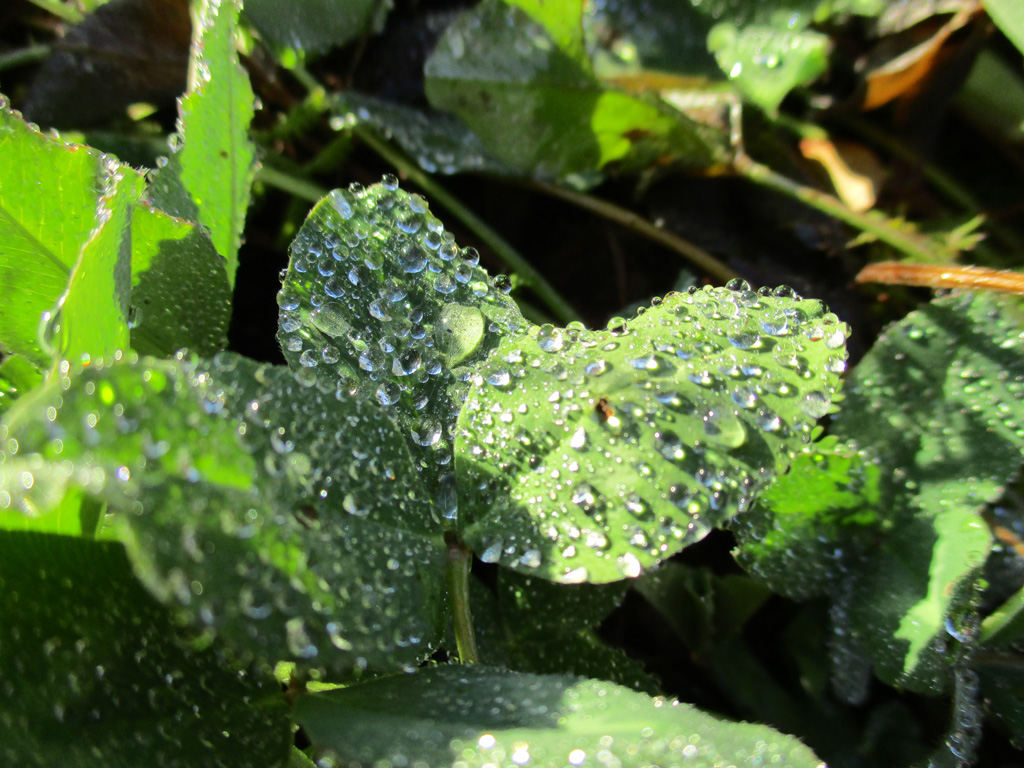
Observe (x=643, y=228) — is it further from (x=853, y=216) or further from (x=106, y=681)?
(x=106, y=681)

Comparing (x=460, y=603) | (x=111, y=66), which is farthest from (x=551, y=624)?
(x=111, y=66)

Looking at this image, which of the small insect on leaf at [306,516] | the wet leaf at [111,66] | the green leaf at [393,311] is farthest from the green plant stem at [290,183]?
the small insect on leaf at [306,516]

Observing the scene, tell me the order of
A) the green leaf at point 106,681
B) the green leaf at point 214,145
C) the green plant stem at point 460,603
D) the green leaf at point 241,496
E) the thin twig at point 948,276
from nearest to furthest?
the green leaf at point 241,496, the green leaf at point 106,681, the green plant stem at point 460,603, the green leaf at point 214,145, the thin twig at point 948,276

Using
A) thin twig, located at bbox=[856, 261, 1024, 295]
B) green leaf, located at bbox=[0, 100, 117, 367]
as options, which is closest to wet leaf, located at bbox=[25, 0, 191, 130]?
Result: green leaf, located at bbox=[0, 100, 117, 367]

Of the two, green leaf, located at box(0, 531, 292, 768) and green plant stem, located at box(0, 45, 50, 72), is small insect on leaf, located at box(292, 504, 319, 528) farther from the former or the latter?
green plant stem, located at box(0, 45, 50, 72)

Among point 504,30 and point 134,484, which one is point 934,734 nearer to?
point 134,484

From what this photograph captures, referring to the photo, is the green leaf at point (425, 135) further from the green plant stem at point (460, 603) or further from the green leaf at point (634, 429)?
the green plant stem at point (460, 603)
